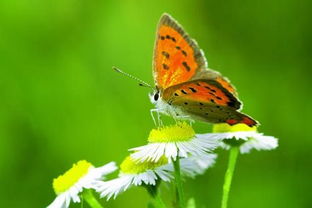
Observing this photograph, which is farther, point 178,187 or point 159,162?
point 159,162

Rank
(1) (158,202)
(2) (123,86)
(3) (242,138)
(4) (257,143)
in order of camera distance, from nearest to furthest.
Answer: (1) (158,202) < (3) (242,138) < (4) (257,143) < (2) (123,86)

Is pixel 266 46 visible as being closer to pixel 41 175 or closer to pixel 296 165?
pixel 296 165

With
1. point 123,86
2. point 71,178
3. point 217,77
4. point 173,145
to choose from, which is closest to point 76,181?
point 71,178

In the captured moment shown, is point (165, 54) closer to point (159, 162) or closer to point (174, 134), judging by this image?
point (174, 134)

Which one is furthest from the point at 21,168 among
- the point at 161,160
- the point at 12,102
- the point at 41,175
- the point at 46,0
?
the point at 161,160

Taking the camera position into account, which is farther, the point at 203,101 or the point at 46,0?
the point at 46,0

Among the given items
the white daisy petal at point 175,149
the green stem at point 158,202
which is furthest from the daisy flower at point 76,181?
the green stem at point 158,202
